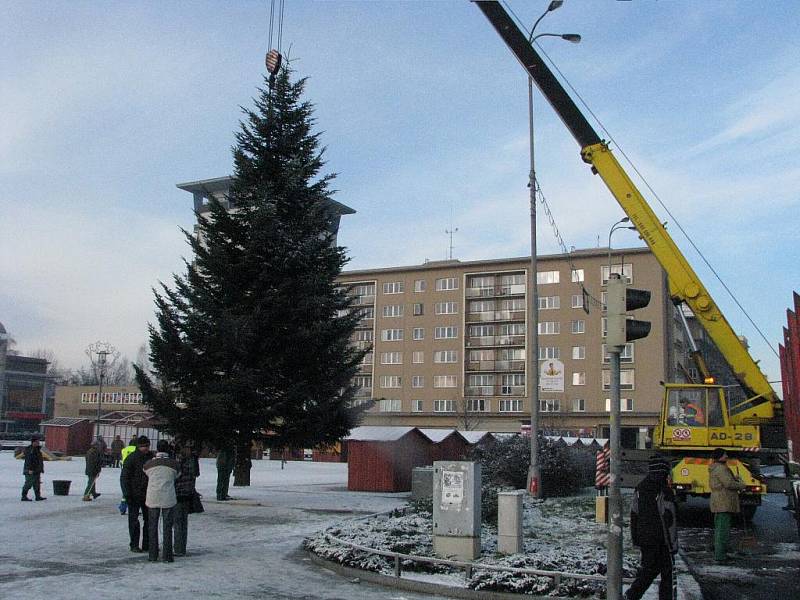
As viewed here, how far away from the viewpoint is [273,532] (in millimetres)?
15578

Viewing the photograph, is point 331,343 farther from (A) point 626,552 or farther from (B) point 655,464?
(B) point 655,464

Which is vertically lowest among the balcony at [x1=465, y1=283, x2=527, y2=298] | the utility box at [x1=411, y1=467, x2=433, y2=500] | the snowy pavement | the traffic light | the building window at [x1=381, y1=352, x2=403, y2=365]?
the snowy pavement

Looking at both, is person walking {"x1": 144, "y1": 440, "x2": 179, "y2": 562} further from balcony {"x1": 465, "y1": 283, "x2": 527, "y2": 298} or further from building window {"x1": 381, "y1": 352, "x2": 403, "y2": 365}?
building window {"x1": 381, "y1": 352, "x2": 403, "y2": 365}

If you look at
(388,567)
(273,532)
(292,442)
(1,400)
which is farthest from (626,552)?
(1,400)

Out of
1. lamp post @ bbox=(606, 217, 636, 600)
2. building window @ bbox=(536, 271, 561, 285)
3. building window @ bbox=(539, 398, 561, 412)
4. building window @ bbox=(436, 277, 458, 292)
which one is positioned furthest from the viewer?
building window @ bbox=(436, 277, 458, 292)

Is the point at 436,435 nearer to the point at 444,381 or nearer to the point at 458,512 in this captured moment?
the point at 458,512

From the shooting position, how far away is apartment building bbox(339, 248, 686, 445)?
240 ft

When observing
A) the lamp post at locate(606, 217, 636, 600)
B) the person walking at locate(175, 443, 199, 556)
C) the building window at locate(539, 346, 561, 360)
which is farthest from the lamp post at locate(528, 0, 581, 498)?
the building window at locate(539, 346, 561, 360)

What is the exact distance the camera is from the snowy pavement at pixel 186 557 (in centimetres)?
970

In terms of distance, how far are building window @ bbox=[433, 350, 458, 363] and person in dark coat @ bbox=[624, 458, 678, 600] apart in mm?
73976

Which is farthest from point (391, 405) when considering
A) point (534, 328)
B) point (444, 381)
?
point (534, 328)

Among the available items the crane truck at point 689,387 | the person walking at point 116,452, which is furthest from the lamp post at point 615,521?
the person walking at point 116,452

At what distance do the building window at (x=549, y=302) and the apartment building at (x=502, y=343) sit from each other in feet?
0.37

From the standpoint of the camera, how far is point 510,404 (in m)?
80.1
